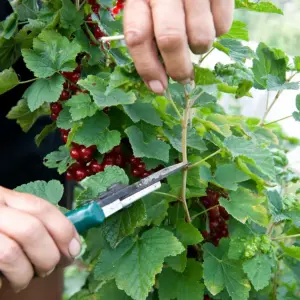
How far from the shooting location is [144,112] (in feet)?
1.70

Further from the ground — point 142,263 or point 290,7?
point 142,263

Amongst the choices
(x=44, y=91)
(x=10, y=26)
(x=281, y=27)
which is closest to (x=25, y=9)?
(x=10, y=26)

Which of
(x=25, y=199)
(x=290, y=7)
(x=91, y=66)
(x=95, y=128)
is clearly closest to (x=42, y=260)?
(x=25, y=199)

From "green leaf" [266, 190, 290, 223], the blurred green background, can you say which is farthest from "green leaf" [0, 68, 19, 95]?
the blurred green background

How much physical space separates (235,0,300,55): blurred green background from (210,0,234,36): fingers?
0.81 metres

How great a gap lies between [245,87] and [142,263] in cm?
21

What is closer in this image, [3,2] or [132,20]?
[132,20]

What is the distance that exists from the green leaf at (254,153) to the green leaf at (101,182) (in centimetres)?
11

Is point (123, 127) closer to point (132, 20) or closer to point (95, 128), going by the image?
point (95, 128)

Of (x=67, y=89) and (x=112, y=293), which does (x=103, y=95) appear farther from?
(x=112, y=293)

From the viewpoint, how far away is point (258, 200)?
0.53 metres

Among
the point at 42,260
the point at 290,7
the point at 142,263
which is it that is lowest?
the point at 290,7

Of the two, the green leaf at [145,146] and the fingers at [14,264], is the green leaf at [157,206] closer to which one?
the green leaf at [145,146]

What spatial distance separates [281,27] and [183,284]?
2.98 feet
